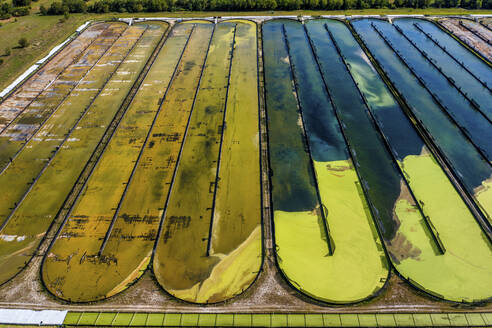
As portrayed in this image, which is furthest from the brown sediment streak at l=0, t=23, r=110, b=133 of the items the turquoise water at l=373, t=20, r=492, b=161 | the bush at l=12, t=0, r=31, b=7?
the turquoise water at l=373, t=20, r=492, b=161

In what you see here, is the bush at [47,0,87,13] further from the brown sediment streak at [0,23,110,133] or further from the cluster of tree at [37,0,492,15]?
the brown sediment streak at [0,23,110,133]

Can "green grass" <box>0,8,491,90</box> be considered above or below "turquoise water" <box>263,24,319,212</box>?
above

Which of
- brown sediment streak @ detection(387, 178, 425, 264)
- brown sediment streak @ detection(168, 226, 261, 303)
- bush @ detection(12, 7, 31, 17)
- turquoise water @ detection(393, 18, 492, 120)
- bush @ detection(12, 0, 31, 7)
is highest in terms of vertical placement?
bush @ detection(12, 0, 31, 7)

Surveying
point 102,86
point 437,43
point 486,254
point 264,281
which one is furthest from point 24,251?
point 437,43

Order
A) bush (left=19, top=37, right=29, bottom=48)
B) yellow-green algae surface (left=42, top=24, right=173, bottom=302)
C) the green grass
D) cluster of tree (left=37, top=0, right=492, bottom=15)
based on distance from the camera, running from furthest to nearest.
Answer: cluster of tree (left=37, top=0, right=492, bottom=15)
bush (left=19, top=37, right=29, bottom=48)
the green grass
yellow-green algae surface (left=42, top=24, right=173, bottom=302)

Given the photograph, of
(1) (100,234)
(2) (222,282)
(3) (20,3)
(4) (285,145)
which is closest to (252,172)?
(4) (285,145)

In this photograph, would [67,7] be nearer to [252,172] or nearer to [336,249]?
[252,172]
